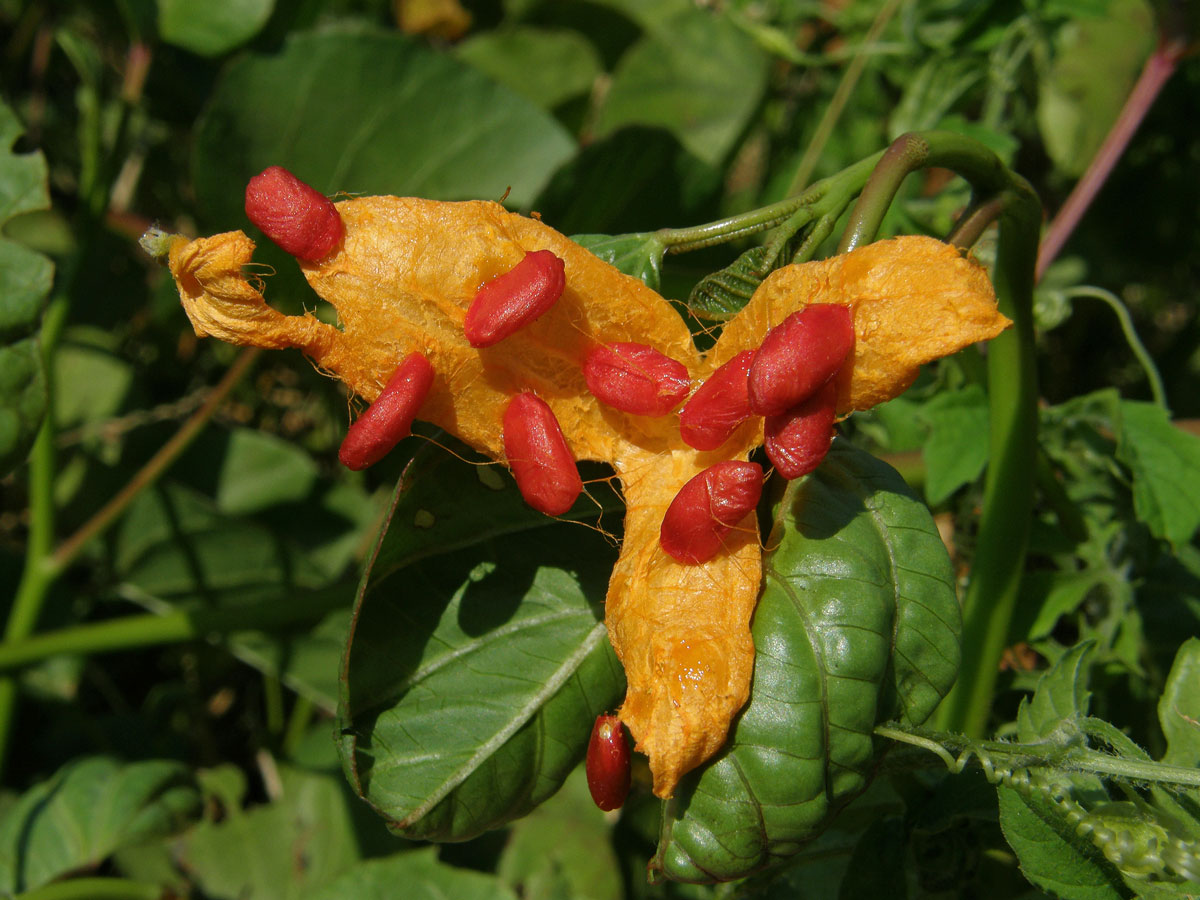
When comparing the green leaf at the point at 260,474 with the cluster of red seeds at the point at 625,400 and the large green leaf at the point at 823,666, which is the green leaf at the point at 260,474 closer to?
the cluster of red seeds at the point at 625,400

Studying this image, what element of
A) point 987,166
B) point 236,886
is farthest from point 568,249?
point 236,886

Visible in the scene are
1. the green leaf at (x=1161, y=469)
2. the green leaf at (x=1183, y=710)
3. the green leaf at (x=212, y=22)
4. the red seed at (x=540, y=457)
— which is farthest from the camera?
the green leaf at (x=212, y=22)

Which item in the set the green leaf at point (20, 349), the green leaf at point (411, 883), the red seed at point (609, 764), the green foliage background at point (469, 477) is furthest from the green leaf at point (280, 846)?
the red seed at point (609, 764)

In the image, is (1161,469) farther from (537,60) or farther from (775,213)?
(537,60)

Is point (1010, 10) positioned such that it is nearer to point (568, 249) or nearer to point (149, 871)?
point (568, 249)

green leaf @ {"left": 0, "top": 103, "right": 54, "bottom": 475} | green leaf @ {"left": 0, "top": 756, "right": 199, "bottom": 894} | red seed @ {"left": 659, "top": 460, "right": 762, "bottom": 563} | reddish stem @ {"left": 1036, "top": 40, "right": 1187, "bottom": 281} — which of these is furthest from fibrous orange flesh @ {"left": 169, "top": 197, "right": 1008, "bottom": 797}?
green leaf @ {"left": 0, "top": 756, "right": 199, "bottom": 894}

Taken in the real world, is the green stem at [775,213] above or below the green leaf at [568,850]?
above

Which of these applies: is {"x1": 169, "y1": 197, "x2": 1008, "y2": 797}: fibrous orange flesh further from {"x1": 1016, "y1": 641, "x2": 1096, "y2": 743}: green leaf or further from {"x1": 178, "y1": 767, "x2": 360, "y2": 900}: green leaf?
{"x1": 178, "y1": 767, "x2": 360, "y2": 900}: green leaf
